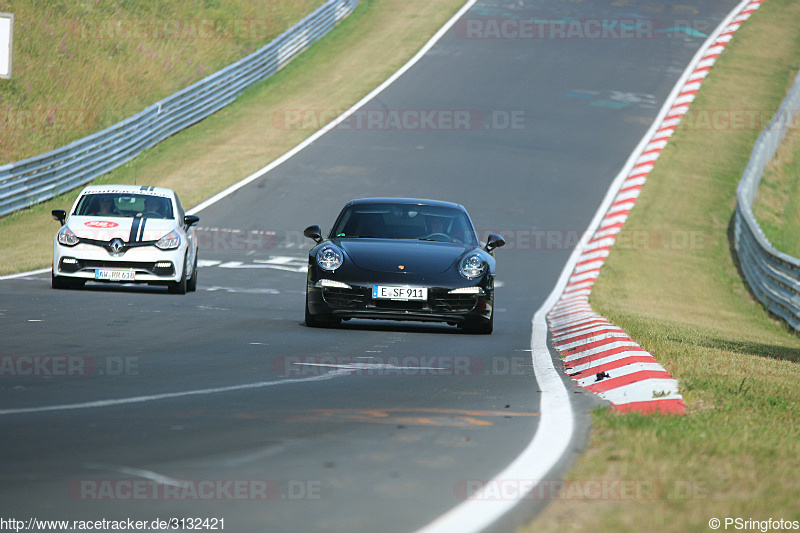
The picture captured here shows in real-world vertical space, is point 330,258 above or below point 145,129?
above

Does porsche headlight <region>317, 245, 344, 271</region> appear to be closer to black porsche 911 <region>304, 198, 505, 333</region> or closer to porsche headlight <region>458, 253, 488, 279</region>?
black porsche 911 <region>304, 198, 505, 333</region>

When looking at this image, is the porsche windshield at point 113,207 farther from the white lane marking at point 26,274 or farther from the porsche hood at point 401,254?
the porsche hood at point 401,254

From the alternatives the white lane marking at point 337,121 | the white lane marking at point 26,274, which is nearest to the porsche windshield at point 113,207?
the white lane marking at point 26,274

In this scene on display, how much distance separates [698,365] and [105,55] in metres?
28.4

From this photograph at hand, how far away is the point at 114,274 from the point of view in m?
16.0

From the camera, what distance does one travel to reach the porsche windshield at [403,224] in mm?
13289

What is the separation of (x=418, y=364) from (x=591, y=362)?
4.97 feet

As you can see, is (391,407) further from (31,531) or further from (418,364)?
(31,531)

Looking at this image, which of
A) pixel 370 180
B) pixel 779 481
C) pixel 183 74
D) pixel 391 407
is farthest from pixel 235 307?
pixel 183 74

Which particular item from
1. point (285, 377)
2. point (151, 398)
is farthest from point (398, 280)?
point (151, 398)

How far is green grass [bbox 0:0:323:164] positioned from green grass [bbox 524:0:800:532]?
14.5 m

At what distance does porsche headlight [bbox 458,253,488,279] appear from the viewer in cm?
1237

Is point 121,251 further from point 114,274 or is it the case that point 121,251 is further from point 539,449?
point 539,449

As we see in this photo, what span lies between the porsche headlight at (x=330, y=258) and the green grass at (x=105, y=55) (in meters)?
17.4
